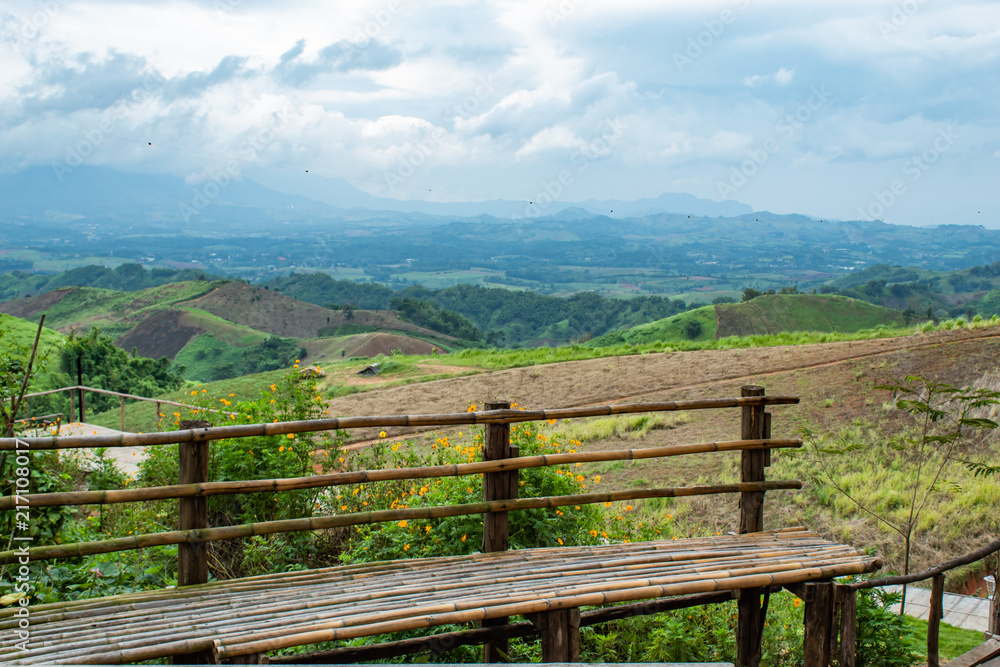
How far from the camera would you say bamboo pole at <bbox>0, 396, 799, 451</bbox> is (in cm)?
285

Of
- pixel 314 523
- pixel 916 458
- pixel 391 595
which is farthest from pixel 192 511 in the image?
pixel 916 458

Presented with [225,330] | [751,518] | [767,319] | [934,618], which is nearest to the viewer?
[934,618]

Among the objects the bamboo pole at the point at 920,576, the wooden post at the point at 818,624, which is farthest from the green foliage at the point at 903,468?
the wooden post at the point at 818,624

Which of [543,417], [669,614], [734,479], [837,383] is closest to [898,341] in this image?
[837,383]

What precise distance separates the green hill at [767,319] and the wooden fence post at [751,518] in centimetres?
4120

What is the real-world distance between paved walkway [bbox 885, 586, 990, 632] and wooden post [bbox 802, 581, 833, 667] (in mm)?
2514

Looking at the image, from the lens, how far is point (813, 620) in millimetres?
3246

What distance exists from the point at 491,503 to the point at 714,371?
11.5 meters

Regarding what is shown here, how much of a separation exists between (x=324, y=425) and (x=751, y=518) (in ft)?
7.70

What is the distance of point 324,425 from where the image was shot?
10.5 ft

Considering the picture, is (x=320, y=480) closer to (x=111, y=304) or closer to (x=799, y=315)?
(x=799, y=315)

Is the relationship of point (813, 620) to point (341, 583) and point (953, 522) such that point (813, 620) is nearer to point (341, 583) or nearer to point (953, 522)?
point (341, 583)

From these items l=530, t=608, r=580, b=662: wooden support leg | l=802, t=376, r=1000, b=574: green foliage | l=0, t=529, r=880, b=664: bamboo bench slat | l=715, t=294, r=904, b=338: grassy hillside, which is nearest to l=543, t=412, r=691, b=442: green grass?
l=802, t=376, r=1000, b=574: green foliage

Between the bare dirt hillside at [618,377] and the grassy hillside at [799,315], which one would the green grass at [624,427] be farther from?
the grassy hillside at [799,315]
